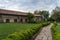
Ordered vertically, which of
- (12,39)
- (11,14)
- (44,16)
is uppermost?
(12,39)

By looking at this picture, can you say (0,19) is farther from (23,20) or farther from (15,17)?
(23,20)

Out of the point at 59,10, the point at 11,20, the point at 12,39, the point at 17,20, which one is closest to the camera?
the point at 12,39

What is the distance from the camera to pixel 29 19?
59531 millimetres

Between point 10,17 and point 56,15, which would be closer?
point 10,17

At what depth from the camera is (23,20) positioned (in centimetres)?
6003

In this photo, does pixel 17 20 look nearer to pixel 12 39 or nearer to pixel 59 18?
pixel 59 18

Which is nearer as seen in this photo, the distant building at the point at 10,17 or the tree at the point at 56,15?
the distant building at the point at 10,17

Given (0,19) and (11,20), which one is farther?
(11,20)

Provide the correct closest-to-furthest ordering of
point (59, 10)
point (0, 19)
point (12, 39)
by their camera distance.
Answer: point (12, 39) < point (0, 19) < point (59, 10)

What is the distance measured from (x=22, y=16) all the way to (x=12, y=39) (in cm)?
5264

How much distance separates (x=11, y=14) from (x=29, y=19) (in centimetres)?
848

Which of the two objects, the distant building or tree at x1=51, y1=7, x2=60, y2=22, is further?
tree at x1=51, y1=7, x2=60, y2=22

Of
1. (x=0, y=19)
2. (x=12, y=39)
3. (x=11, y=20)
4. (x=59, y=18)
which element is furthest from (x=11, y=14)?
(x=12, y=39)

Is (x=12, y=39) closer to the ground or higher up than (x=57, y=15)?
higher up
